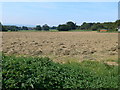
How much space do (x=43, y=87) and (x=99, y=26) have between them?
57.3 m

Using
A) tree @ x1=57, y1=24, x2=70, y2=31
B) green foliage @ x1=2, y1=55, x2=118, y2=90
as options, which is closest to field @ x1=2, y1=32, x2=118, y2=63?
green foliage @ x1=2, y1=55, x2=118, y2=90

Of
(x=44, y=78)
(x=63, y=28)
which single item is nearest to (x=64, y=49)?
(x=44, y=78)

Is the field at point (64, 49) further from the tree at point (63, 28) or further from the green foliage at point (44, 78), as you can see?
the tree at point (63, 28)

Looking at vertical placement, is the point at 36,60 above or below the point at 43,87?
above

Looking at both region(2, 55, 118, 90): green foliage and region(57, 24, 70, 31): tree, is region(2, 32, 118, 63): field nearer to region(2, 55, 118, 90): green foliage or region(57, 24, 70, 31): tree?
region(2, 55, 118, 90): green foliage

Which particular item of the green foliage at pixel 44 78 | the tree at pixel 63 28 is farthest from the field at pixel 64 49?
the tree at pixel 63 28

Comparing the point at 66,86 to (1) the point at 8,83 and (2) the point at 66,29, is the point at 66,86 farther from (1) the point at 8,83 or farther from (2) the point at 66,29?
(2) the point at 66,29

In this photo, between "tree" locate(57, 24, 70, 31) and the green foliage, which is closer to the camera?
the green foliage

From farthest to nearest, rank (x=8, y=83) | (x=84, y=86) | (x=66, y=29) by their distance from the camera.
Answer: (x=66, y=29) → (x=84, y=86) → (x=8, y=83)

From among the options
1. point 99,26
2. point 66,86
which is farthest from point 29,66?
point 99,26

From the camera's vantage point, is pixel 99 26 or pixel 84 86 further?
pixel 99 26

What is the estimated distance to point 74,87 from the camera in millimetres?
4285

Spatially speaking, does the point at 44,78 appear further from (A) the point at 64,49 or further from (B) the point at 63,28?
(B) the point at 63,28

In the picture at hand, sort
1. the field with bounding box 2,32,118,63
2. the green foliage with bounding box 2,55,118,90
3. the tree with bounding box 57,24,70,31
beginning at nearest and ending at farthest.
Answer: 1. the green foliage with bounding box 2,55,118,90
2. the field with bounding box 2,32,118,63
3. the tree with bounding box 57,24,70,31
